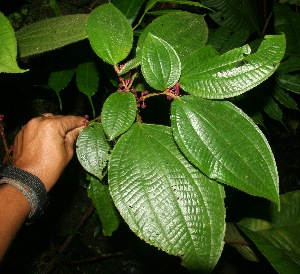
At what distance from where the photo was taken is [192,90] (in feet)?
2.49

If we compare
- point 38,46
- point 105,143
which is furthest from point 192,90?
point 38,46

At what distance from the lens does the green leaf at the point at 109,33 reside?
0.83 metres

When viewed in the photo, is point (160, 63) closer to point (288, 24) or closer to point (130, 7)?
point (130, 7)

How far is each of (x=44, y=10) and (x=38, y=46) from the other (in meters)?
0.97

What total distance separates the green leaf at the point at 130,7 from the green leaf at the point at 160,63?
566 mm

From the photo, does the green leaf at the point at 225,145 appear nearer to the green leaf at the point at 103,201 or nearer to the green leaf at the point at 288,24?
the green leaf at the point at 103,201

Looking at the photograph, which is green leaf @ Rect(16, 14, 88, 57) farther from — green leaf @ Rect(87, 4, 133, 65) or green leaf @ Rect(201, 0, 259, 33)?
green leaf @ Rect(201, 0, 259, 33)

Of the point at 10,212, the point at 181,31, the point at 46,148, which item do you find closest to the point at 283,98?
the point at 181,31

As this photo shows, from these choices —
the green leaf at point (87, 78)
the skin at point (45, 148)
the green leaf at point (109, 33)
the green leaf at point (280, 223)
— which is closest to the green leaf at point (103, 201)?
the skin at point (45, 148)

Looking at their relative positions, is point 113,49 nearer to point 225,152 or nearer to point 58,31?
point 58,31

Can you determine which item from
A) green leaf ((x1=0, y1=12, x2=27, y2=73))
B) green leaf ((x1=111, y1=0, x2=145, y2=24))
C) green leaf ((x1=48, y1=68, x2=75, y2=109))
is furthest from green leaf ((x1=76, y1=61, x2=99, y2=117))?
green leaf ((x1=0, y1=12, x2=27, y2=73))

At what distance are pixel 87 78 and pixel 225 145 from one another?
729 millimetres

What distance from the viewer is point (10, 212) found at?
82 centimetres

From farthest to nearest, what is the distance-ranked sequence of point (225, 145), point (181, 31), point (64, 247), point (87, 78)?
point (64, 247) < point (87, 78) < point (181, 31) < point (225, 145)
